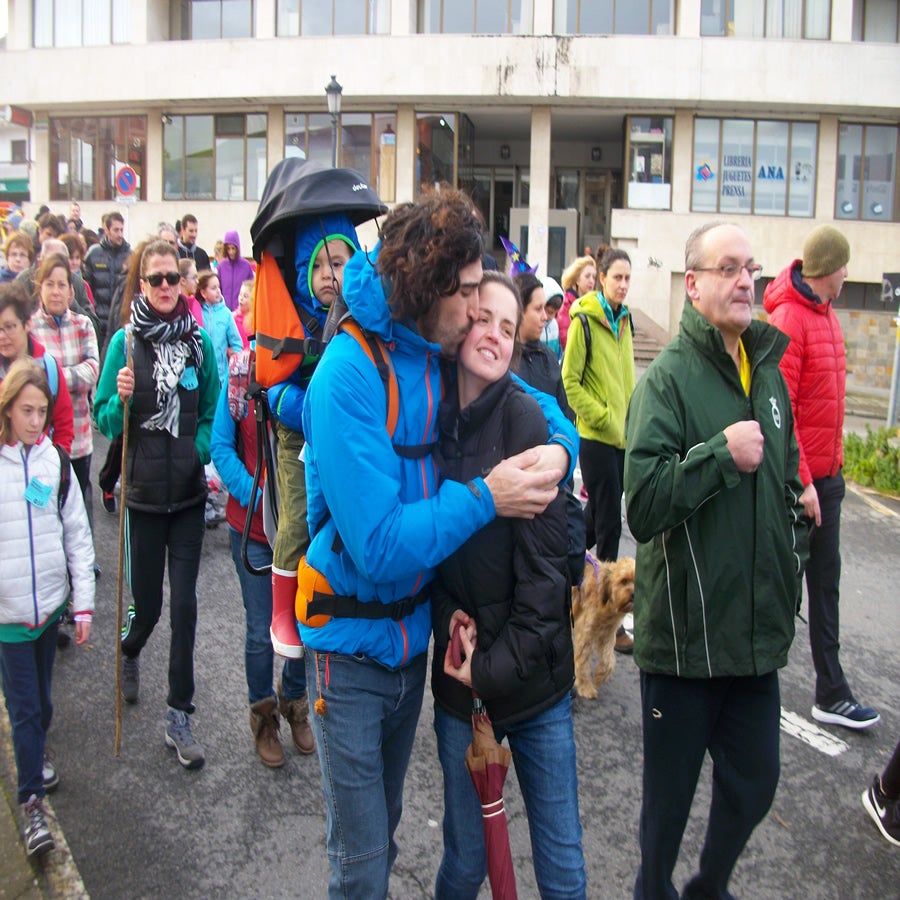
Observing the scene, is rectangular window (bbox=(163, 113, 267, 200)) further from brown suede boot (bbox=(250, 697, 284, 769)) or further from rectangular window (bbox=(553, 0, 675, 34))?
brown suede boot (bbox=(250, 697, 284, 769))

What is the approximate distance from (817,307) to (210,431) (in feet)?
9.81

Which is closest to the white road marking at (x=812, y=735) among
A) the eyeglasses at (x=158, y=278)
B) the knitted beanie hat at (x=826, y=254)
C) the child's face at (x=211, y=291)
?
the knitted beanie hat at (x=826, y=254)

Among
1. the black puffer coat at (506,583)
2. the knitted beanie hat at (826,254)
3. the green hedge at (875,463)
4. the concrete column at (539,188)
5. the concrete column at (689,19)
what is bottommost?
the green hedge at (875,463)

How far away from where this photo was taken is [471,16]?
27.2 meters

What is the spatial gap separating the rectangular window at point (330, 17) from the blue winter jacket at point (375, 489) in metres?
28.3

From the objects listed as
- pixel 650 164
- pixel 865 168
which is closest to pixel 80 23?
pixel 650 164

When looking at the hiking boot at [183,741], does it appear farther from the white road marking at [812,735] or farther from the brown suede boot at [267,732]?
the white road marking at [812,735]

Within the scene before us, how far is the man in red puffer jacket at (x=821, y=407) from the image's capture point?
418 cm

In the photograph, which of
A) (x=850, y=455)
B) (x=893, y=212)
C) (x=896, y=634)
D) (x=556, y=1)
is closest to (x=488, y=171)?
(x=556, y=1)

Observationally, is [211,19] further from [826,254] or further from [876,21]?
[826,254]

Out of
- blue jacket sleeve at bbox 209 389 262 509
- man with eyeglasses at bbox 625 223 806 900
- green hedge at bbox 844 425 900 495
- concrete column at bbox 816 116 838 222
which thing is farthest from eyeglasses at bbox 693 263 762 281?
concrete column at bbox 816 116 838 222

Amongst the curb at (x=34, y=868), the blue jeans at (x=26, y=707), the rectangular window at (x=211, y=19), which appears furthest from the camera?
the rectangular window at (x=211, y=19)

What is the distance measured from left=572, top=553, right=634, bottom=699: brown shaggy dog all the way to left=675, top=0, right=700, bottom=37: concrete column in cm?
2565

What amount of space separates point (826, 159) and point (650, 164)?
17.2ft
